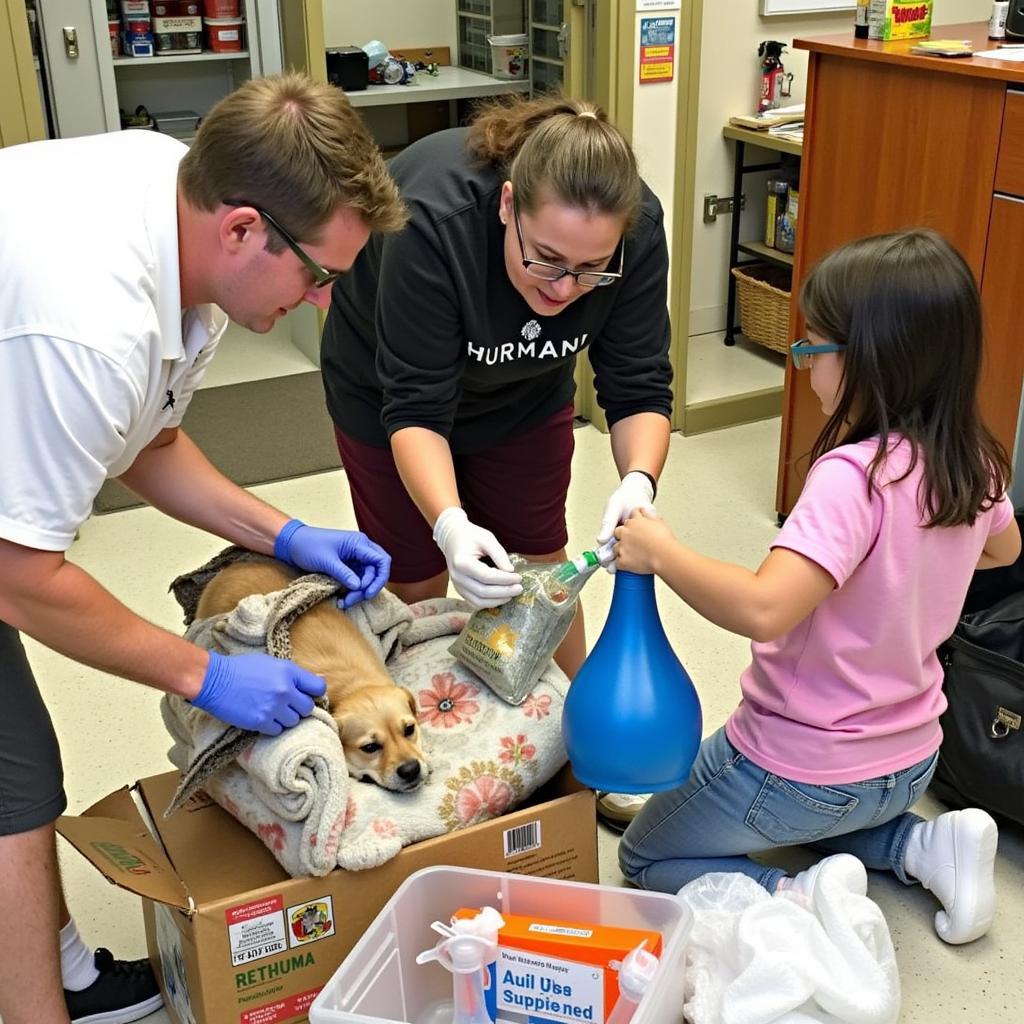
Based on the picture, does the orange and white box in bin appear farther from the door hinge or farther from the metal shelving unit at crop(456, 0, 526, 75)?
the metal shelving unit at crop(456, 0, 526, 75)

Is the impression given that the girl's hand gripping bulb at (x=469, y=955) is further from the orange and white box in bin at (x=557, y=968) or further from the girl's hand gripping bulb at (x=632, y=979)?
the girl's hand gripping bulb at (x=632, y=979)

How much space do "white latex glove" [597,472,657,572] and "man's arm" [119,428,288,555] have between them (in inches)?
18.8

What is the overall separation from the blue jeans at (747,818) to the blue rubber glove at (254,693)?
609 millimetres

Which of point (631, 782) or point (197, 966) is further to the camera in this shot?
point (631, 782)

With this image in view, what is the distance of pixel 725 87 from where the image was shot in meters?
3.93

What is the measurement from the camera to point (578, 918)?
1.56 metres

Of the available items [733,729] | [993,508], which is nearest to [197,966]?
[733,729]

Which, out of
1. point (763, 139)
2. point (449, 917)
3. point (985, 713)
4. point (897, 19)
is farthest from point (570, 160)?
point (763, 139)

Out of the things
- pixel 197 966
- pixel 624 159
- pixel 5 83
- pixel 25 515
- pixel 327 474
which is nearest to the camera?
pixel 25 515

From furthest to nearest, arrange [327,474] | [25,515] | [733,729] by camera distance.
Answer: [327,474]
[733,729]
[25,515]

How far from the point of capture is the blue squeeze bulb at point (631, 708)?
153cm

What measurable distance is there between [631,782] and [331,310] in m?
0.93

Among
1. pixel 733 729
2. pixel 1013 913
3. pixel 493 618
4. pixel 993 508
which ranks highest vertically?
pixel 993 508

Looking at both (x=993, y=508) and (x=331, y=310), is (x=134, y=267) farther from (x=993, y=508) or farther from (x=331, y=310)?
(x=993, y=508)
